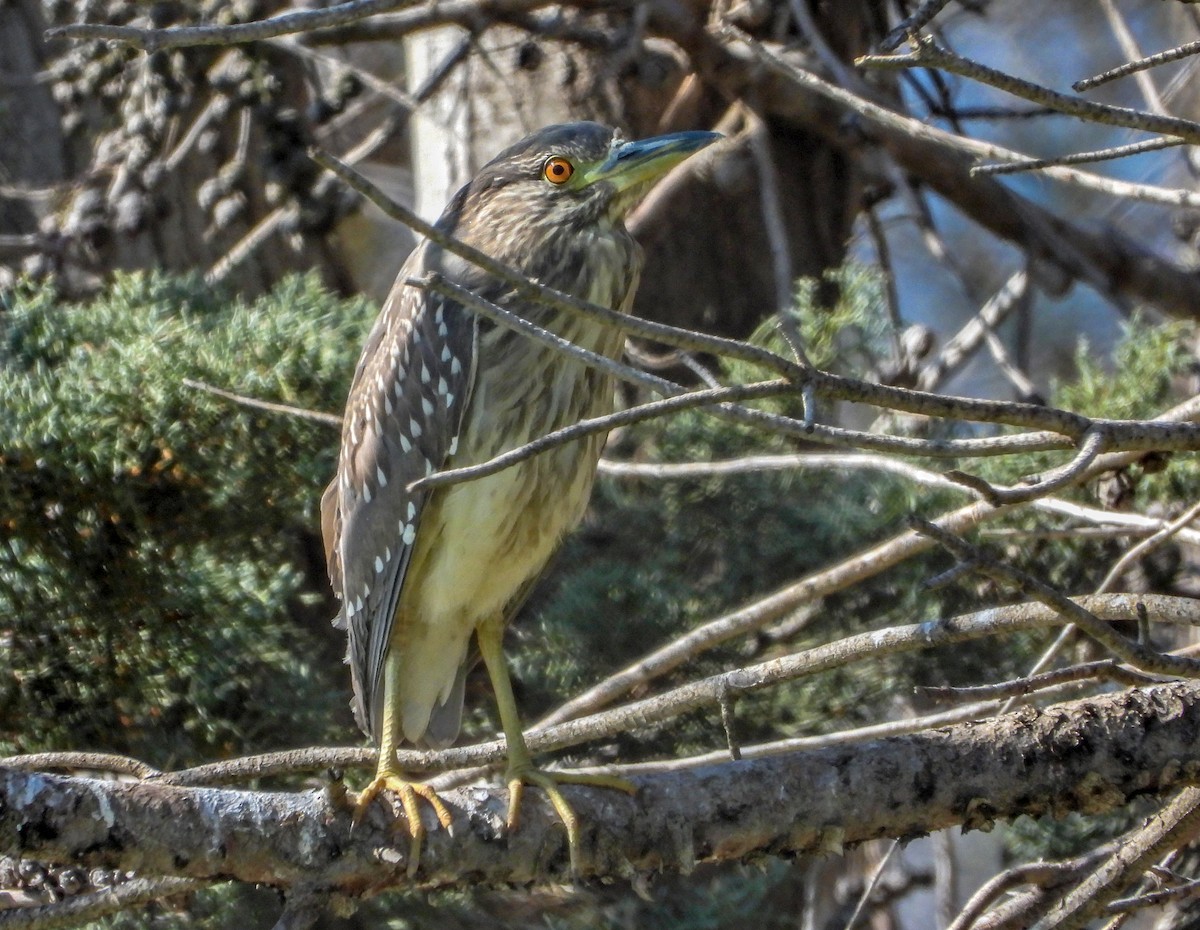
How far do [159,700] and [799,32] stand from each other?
2.66 meters

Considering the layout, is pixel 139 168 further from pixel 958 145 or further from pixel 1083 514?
pixel 1083 514

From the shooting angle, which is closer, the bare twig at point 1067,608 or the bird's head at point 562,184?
the bare twig at point 1067,608

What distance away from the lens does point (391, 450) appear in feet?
9.56

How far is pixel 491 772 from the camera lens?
130 inches

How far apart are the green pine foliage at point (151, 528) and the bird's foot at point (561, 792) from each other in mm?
899

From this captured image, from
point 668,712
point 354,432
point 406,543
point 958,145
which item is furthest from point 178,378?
point 958,145

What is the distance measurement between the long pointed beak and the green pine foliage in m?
0.81

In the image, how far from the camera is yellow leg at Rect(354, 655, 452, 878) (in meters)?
2.09

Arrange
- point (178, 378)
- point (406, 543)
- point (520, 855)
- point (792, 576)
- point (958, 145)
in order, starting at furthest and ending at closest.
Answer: point (792, 576)
point (178, 378)
point (406, 543)
point (958, 145)
point (520, 855)

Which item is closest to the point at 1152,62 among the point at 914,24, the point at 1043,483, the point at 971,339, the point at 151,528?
the point at 914,24

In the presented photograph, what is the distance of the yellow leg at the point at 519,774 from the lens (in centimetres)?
227

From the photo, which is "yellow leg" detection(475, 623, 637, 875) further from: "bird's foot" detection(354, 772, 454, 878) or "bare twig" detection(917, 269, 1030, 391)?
"bare twig" detection(917, 269, 1030, 391)

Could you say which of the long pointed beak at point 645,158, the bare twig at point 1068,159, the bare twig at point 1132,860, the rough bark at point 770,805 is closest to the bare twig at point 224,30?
the bare twig at point 1068,159

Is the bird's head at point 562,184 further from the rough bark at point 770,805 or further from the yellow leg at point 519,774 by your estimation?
the rough bark at point 770,805
